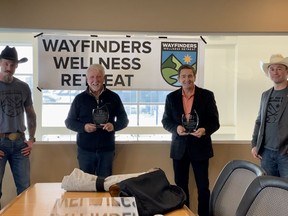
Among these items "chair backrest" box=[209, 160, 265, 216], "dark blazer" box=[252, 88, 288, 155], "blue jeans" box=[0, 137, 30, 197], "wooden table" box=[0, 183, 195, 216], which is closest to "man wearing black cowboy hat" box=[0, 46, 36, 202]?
"blue jeans" box=[0, 137, 30, 197]

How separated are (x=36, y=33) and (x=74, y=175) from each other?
2199 millimetres

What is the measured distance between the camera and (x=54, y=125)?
412cm

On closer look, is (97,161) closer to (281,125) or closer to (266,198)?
(281,125)

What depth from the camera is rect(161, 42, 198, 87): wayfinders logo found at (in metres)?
3.76

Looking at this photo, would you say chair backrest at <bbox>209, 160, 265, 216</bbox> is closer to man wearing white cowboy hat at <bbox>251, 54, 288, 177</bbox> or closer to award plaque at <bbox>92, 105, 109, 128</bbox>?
man wearing white cowboy hat at <bbox>251, 54, 288, 177</bbox>

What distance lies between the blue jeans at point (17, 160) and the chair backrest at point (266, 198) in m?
2.24

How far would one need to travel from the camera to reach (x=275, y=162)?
9.70 ft

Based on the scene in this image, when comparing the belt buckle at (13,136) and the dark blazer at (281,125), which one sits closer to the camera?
the dark blazer at (281,125)

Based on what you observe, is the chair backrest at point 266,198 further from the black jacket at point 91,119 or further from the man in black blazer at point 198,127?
the black jacket at point 91,119

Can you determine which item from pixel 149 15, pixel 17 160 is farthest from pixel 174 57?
pixel 17 160

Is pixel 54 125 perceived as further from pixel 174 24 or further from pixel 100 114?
pixel 174 24

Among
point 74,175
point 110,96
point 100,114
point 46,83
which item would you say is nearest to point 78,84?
point 46,83

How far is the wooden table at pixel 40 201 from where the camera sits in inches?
62.4

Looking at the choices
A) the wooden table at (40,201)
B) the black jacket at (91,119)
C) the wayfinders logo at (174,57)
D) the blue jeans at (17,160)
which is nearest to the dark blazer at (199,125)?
the black jacket at (91,119)
